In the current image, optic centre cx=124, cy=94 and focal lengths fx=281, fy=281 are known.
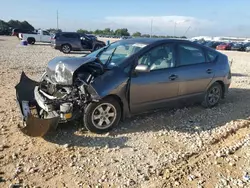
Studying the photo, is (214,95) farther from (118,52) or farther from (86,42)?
(86,42)

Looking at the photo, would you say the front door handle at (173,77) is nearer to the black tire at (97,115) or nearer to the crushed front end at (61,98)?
the black tire at (97,115)

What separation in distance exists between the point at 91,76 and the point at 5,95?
11.3 ft

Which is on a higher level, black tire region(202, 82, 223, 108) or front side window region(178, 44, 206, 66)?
front side window region(178, 44, 206, 66)

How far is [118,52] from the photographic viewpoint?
18.5 feet

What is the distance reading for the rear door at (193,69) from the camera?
5941 mm

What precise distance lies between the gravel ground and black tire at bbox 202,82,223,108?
708mm

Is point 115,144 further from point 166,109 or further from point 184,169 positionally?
point 166,109

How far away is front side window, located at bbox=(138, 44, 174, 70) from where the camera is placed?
5432mm

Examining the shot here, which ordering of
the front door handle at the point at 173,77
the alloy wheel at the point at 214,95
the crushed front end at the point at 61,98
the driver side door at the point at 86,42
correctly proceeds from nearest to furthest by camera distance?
the crushed front end at the point at 61,98
the front door handle at the point at 173,77
the alloy wheel at the point at 214,95
the driver side door at the point at 86,42

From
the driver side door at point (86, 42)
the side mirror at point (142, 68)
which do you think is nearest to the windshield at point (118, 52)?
the side mirror at point (142, 68)

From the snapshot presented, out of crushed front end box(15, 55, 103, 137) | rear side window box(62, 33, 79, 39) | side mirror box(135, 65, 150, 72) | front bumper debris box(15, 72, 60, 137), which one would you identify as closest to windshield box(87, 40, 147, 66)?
side mirror box(135, 65, 150, 72)

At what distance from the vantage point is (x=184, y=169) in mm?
3939

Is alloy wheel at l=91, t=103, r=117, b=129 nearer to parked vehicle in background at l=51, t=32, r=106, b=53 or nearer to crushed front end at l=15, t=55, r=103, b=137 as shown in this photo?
crushed front end at l=15, t=55, r=103, b=137

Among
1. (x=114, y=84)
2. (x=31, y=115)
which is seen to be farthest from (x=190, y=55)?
(x=31, y=115)
